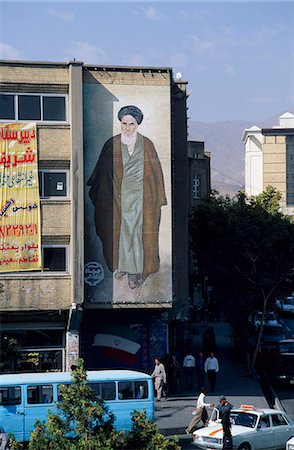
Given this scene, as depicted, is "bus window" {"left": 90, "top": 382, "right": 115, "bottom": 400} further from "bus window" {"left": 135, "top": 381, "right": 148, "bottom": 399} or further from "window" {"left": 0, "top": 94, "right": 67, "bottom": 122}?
"window" {"left": 0, "top": 94, "right": 67, "bottom": 122}

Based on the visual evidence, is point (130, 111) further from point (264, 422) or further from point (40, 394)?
point (264, 422)

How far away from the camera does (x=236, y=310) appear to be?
4262 cm

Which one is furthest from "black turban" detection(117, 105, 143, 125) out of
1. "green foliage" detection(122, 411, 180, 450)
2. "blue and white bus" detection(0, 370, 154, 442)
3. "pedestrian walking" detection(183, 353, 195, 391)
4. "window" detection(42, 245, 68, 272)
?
"green foliage" detection(122, 411, 180, 450)

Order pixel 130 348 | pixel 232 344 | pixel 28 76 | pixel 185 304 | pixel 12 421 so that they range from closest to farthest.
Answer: pixel 12 421, pixel 28 76, pixel 130 348, pixel 185 304, pixel 232 344

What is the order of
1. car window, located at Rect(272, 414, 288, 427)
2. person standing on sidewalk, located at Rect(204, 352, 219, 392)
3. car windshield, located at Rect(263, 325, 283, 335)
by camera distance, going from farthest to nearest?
car windshield, located at Rect(263, 325, 283, 335)
person standing on sidewalk, located at Rect(204, 352, 219, 392)
car window, located at Rect(272, 414, 288, 427)

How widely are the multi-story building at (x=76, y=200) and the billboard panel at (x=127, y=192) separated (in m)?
0.04

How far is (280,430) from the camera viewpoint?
2603 cm

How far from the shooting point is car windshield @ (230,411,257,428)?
25781mm

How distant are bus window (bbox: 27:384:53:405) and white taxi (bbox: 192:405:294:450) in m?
4.14

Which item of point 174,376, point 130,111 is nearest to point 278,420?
point 174,376

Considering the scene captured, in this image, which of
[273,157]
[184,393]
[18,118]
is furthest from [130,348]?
[273,157]

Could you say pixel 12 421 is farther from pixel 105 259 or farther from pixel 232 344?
pixel 232 344

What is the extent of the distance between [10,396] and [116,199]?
10804mm

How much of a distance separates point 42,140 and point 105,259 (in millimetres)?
4779
